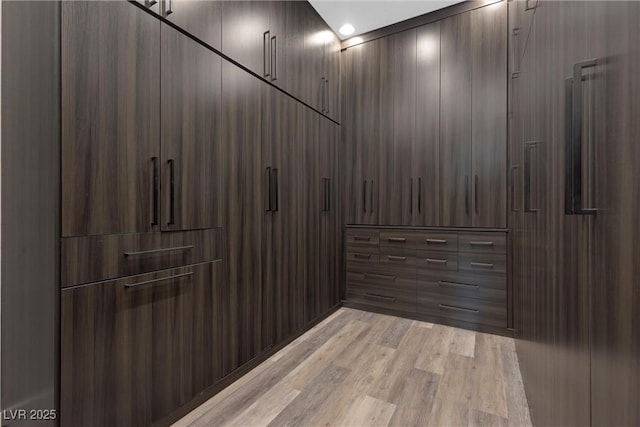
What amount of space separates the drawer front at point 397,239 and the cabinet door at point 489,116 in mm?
575

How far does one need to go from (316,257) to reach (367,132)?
4.67 ft

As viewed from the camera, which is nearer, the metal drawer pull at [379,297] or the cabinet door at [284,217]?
the cabinet door at [284,217]

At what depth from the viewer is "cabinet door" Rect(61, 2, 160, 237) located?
1133 millimetres

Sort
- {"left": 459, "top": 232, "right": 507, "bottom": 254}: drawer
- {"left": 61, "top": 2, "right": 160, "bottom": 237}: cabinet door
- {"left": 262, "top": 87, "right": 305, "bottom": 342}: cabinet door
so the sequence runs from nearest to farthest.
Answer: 1. {"left": 61, "top": 2, "right": 160, "bottom": 237}: cabinet door
2. {"left": 262, "top": 87, "right": 305, "bottom": 342}: cabinet door
3. {"left": 459, "top": 232, "right": 507, "bottom": 254}: drawer

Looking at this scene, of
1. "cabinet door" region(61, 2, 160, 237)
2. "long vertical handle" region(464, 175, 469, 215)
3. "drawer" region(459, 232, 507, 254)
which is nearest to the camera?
"cabinet door" region(61, 2, 160, 237)

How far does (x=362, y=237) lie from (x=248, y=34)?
2103 mm

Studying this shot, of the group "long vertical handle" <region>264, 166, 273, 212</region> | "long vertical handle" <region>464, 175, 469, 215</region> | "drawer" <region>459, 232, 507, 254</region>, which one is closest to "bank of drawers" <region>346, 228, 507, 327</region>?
"drawer" <region>459, 232, 507, 254</region>

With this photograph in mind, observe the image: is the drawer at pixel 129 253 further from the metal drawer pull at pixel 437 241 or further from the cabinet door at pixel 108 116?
the metal drawer pull at pixel 437 241

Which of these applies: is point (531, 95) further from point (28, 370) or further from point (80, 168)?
point (28, 370)

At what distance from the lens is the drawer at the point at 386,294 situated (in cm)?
299

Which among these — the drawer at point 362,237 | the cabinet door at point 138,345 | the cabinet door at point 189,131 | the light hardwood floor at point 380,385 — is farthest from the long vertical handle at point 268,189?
the drawer at point 362,237

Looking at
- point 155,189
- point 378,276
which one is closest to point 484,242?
point 378,276

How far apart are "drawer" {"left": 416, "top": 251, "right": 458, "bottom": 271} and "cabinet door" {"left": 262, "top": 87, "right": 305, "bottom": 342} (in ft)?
3.84

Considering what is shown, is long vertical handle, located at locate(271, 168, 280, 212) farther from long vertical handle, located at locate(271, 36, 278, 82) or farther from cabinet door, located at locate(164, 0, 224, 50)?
cabinet door, located at locate(164, 0, 224, 50)
